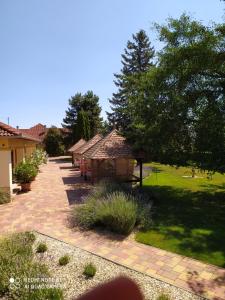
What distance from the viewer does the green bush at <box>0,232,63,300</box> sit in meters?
5.55

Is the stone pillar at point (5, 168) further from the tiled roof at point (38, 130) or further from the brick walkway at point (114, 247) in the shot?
the tiled roof at point (38, 130)

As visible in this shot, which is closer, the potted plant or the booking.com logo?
the booking.com logo

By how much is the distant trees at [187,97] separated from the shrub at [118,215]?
5.59m

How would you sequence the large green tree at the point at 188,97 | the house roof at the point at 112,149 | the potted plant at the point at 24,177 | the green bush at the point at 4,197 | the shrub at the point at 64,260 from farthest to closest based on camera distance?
the house roof at the point at 112,149, the potted plant at the point at 24,177, the green bush at the point at 4,197, the large green tree at the point at 188,97, the shrub at the point at 64,260

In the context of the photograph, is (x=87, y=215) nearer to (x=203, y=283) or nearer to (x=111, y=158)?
(x=203, y=283)

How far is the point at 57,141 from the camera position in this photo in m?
53.7

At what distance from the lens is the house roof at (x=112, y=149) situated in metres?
17.9

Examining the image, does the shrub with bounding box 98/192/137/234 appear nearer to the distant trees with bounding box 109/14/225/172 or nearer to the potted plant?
the distant trees with bounding box 109/14/225/172

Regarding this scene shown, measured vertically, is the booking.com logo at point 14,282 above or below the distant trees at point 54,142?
below

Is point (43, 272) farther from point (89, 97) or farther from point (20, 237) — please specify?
point (89, 97)

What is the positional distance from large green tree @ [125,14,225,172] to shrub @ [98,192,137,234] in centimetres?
559

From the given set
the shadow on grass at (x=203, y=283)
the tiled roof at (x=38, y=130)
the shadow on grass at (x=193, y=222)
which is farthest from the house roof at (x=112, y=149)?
the tiled roof at (x=38, y=130)

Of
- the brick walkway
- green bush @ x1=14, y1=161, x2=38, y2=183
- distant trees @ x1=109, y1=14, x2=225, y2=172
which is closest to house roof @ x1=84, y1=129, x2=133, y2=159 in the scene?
distant trees @ x1=109, y1=14, x2=225, y2=172

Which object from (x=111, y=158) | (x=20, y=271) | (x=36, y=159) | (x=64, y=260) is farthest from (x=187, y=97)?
(x=36, y=159)
